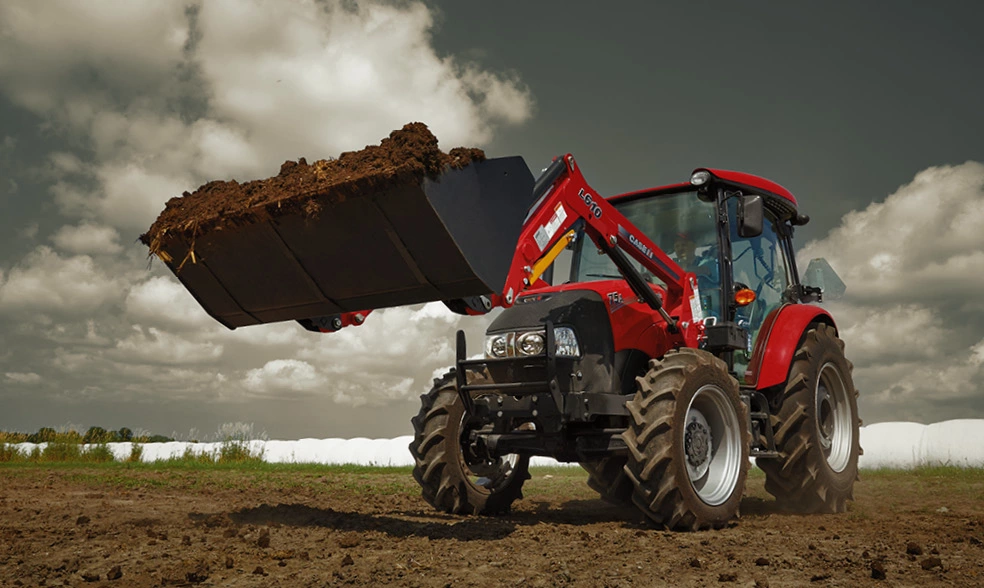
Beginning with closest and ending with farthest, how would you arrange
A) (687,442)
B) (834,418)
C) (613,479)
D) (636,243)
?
(687,442) → (636,243) → (613,479) → (834,418)

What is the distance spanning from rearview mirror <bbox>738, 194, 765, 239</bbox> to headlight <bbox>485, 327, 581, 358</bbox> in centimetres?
172

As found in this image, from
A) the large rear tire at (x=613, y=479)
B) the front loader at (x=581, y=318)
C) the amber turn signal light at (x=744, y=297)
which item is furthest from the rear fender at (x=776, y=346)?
the large rear tire at (x=613, y=479)

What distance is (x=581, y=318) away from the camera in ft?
19.4

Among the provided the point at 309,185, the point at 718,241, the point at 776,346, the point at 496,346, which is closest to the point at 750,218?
the point at 718,241

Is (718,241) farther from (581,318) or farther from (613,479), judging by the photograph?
(613,479)

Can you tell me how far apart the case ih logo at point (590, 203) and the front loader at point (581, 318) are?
2 centimetres

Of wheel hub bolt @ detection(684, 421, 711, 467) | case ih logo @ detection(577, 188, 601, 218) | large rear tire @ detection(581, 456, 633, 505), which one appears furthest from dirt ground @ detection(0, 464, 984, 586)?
case ih logo @ detection(577, 188, 601, 218)

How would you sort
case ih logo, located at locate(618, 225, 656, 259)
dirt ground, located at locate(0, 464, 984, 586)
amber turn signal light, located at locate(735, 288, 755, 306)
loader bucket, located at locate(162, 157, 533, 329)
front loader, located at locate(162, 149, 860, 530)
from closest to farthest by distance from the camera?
dirt ground, located at locate(0, 464, 984, 586), loader bucket, located at locate(162, 157, 533, 329), front loader, located at locate(162, 149, 860, 530), case ih logo, located at locate(618, 225, 656, 259), amber turn signal light, located at locate(735, 288, 755, 306)

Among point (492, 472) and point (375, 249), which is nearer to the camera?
point (375, 249)

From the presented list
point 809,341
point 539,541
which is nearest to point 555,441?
point 539,541

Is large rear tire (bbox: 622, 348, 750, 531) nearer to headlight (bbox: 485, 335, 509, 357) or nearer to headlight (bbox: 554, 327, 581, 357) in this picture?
headlight (bbox: 554, 327, 581, 357)

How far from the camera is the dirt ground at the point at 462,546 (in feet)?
12.7

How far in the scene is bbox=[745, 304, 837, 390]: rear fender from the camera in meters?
6.82

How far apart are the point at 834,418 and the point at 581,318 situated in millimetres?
3621
